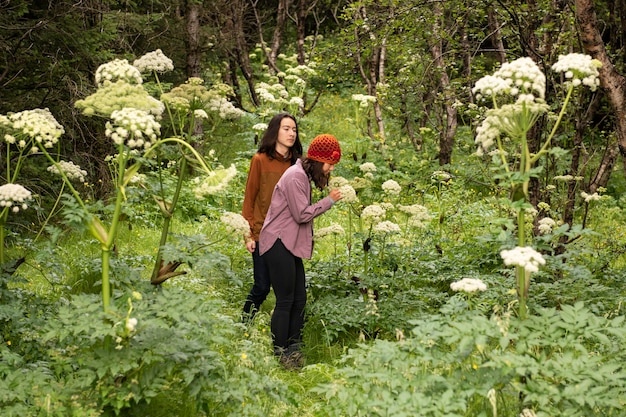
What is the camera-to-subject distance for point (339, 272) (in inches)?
282

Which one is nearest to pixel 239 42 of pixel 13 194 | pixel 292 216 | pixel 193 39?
pixel 193 39

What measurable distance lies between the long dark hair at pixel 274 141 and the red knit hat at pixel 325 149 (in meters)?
0.53

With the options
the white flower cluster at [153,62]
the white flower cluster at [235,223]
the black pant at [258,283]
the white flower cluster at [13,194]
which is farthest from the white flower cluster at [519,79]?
the black pant at [258,283]

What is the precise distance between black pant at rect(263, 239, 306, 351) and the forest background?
295 millimetres

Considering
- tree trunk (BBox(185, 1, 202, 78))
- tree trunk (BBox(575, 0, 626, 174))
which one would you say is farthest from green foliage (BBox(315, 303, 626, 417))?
tree trunk (BBox(185, 1, 202, 78))

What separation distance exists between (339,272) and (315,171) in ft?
6.02

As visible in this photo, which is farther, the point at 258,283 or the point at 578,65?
the point at 258,283

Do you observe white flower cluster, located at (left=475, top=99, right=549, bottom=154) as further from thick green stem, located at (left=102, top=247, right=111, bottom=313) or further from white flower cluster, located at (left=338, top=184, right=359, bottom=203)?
thick green stem, located at (left=102, top=247, right=111, bottom=313)

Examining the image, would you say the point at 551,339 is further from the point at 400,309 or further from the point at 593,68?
the point at 400,309

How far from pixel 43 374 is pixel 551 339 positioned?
2.72 metres

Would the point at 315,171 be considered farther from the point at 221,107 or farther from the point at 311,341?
the point at 311,341

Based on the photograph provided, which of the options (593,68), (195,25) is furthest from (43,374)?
(195,25)

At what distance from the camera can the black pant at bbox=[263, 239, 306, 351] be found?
554cm

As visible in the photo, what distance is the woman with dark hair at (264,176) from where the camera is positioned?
600 centimetres
